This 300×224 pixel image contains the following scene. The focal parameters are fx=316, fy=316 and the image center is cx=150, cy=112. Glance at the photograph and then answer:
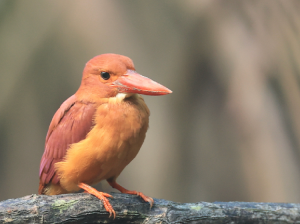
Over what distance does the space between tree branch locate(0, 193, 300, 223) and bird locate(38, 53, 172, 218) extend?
42 mm

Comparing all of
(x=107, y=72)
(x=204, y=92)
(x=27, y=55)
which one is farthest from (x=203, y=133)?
(x=27, y=55)

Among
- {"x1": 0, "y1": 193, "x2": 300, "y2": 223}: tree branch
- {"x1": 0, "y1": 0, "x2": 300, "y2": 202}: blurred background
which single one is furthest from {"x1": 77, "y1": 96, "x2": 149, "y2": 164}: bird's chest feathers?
{"x1": 0, "y1": 0, "x2": 300, "y2": 202}: blurred background

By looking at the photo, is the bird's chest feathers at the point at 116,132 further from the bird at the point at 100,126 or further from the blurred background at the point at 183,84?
the blurred background at the point at 183,84

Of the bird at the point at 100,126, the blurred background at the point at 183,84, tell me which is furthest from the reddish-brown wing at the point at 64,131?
the blurred background at the point at 183,84

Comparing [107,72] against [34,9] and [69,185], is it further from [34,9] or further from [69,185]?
[34,9]

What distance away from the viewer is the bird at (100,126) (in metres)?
1.13

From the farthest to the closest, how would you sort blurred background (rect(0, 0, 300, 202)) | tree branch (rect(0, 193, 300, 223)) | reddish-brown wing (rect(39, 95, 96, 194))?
blurred background (rect(0, 0, 300, 202)) < reddish-brown wing (rect(39, 95, 96, 194)) < tree branch (rect(0, 193, 300, 223))

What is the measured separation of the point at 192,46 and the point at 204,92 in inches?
12.3

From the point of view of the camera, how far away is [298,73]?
2.05m

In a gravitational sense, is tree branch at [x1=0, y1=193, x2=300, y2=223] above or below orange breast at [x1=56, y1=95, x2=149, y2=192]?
below

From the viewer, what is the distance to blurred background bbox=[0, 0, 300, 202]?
6.22ft

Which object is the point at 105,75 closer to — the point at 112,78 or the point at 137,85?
the point at 112,78

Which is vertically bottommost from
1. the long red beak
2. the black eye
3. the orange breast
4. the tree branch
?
the tree branch

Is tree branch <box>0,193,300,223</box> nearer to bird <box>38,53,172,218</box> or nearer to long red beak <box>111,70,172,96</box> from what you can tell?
bird <box>38,53,172,218</box>
